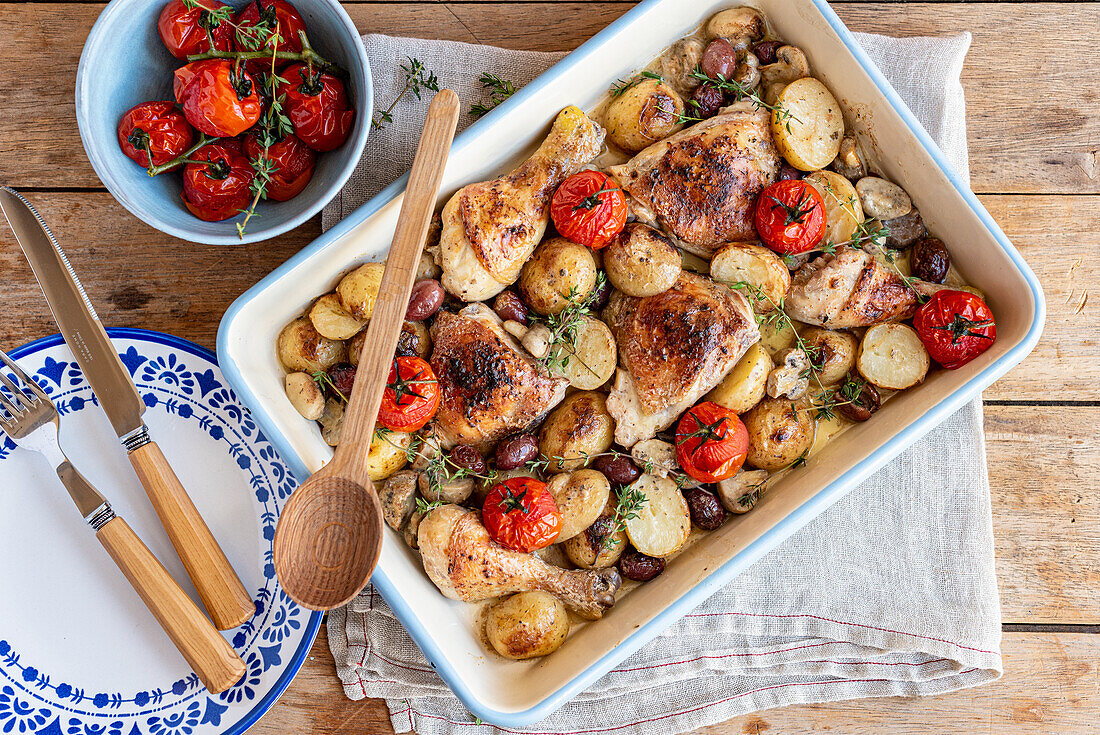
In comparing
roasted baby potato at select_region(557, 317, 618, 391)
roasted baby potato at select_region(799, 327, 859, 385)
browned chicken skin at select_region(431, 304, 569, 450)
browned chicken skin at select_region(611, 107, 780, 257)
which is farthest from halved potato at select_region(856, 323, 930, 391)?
browned chicken skin at select_region(431, 304, 569, 450)

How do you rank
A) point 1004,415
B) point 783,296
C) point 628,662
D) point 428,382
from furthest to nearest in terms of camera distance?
1. point 1004,415
2. point 628,662
3. point 783,296
4. point 428,382

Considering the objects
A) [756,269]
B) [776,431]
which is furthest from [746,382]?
[756,269]

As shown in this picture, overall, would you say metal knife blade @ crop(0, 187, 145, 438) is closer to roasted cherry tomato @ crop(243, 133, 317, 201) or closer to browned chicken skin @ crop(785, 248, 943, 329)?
roasted cherry tomato @ crop(243, 133, 317, 201)

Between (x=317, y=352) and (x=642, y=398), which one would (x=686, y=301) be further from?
(x=317, y=352)

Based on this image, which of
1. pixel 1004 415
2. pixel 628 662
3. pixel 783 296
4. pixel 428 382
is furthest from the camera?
pixel 1004 415

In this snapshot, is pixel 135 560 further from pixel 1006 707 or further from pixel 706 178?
pixel 1006 707

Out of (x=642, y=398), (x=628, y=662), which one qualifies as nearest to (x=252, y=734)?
(x=628, y=662)
